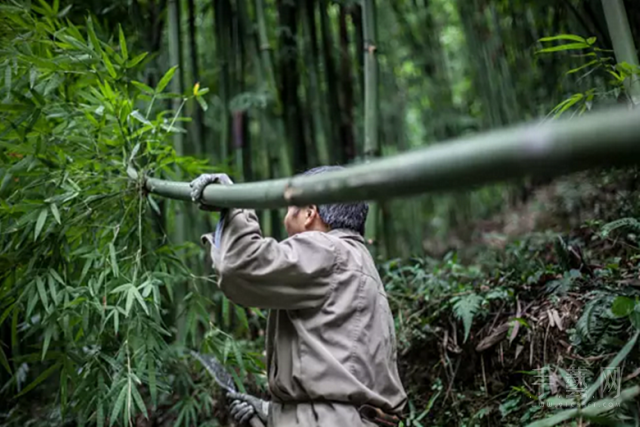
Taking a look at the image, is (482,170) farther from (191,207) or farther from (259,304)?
(191,207)

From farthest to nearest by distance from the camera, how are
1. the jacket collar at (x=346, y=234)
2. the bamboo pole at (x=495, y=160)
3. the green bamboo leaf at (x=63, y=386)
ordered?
1. the green bamboo leaf at (x=63, y=386)
2. the jacket collar at (x=346, y=234)
3. the bamboo pole at (x=495, y=160)

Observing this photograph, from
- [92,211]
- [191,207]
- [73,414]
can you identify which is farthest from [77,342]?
[191,207]

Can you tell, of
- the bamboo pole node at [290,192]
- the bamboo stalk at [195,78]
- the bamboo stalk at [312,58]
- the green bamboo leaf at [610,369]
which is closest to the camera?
the bamboo pole node at [290,192]

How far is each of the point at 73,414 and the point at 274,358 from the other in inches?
40.9

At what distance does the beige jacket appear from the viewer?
127 centimetres

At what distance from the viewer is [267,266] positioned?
1.26 metres

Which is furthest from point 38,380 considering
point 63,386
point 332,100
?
point 332,100

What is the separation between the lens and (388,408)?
4.53 ft

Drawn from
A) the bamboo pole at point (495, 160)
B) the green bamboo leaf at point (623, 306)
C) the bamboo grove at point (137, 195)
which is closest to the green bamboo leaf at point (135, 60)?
the bamboo grove at point (137, 195)

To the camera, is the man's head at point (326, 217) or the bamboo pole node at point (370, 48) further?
the bamboo pole node at point (370, 48)

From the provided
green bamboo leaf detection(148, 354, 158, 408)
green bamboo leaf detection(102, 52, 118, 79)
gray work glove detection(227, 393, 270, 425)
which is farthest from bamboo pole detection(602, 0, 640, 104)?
green bamboo leaf detection(148, 354, 158, 408)

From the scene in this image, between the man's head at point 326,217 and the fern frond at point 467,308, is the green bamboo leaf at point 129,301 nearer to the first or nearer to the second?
the man's head at point 326,217

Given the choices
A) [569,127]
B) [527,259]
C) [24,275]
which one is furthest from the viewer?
[527,259]

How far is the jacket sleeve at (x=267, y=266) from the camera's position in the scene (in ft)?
4.11
